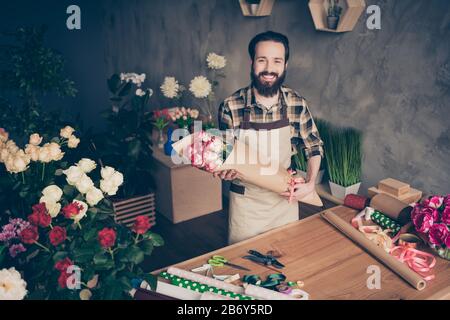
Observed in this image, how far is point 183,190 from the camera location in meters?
3.98

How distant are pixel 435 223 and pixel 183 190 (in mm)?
2449

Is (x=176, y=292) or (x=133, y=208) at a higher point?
(x=176, y=292)

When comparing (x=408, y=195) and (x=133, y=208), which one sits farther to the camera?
(x=133, y=208)

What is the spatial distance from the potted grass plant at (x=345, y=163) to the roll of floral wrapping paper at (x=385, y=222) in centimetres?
77

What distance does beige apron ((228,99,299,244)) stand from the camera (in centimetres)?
233

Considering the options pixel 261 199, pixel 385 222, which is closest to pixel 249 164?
pixel 261 199

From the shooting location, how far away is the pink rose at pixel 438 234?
1.80 metres

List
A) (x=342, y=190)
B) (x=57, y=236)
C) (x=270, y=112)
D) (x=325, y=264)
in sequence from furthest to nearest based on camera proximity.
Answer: (x=342, y=190)
(x=270, y=112)
(x=325, y=264)
(x=57, y=236)

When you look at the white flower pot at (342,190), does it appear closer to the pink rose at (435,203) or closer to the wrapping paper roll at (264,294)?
the pink rose at (435,203)

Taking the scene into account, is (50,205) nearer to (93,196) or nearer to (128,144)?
(93,196)

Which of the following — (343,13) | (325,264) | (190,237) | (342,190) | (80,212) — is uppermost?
(343,13)

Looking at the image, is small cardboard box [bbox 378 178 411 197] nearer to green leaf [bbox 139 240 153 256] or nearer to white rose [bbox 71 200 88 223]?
green leaf [bbox 139 240 153 256]

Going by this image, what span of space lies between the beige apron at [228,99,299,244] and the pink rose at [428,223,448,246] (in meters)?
0.73
